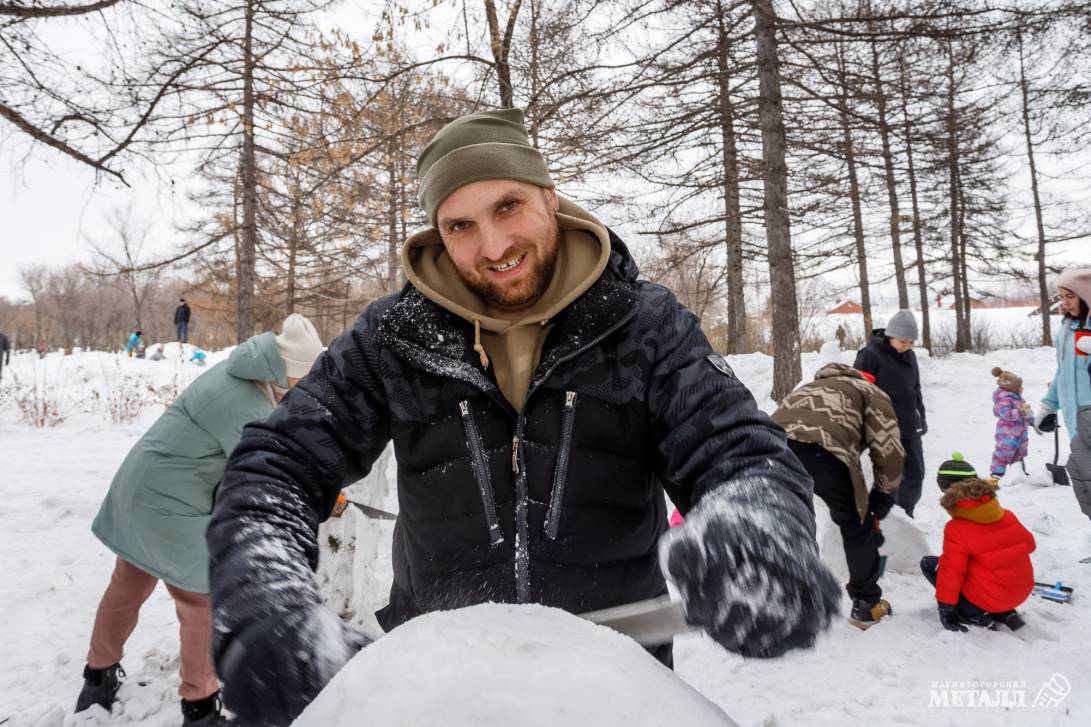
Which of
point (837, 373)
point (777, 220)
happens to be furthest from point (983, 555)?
point (777, 220)

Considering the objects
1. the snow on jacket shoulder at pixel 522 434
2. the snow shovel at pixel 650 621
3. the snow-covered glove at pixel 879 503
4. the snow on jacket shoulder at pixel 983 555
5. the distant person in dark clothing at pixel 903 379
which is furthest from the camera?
the distant person in dark clothing at pixel 903 379

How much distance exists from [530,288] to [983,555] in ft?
12.7

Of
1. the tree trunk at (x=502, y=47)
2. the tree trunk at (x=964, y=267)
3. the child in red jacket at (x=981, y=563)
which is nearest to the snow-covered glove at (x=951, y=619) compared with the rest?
the child in red jacket at (x=981, y=563)

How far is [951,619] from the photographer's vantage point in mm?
3602

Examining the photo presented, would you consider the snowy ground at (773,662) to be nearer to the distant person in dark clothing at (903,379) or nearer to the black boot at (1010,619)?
the black boot at (1010,619)

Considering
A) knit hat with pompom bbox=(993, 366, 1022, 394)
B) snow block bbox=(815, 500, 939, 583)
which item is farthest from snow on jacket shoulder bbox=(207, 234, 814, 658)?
knit hat with pompom bbox=(993, 366, 1022, 394)

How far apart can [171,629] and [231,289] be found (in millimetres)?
13190

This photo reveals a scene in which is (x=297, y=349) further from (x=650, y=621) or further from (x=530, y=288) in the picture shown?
(x=650, y=621)

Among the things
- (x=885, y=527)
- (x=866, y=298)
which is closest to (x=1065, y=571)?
(x=885, y=527)

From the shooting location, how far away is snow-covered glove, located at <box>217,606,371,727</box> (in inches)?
28.0

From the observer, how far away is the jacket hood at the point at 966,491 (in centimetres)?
355

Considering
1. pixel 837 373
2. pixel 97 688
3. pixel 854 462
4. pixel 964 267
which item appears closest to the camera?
pixel 97 688

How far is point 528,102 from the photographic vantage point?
685 centimetres

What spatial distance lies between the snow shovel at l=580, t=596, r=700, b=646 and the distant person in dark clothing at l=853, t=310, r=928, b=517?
5032mm
